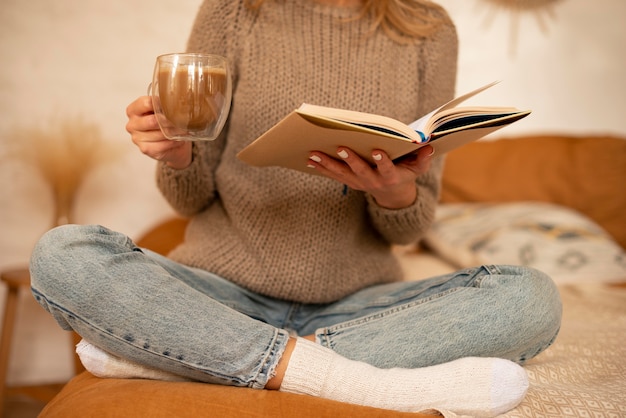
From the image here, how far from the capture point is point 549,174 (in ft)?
7.15

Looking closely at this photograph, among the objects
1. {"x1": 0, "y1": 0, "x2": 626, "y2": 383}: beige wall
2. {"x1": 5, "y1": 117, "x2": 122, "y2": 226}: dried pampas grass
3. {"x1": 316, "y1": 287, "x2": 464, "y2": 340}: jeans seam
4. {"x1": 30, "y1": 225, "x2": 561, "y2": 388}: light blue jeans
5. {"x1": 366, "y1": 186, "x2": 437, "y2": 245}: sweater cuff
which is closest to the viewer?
{"x1": 30, "y1": 225, "x2": 561, "y2": 388}: light blue jeans

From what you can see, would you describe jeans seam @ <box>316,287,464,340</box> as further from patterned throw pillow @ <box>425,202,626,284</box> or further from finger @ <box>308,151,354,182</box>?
patterned throw pillow @ <box>425,202,626,284</box>

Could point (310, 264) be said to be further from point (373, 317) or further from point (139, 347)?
point (139, 347)

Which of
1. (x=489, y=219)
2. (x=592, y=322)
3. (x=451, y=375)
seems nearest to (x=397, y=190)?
(x=451, y=375)

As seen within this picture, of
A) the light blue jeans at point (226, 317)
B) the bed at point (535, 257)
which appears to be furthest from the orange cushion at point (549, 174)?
the light blue jeans at point (226, 317)

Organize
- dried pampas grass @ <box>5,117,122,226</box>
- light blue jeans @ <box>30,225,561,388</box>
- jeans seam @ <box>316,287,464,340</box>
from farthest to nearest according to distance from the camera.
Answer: dried pampas grass @ <box>5,117,122,226</box>
jeans seam @ <box>316,287,464,340</box>
light blue jeans @ <box>30,225,561,388</box>

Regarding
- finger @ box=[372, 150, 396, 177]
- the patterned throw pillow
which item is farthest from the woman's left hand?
the patterned throw pillow

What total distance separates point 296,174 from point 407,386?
0.46 meters

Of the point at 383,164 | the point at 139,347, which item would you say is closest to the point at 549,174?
the point at 383,164

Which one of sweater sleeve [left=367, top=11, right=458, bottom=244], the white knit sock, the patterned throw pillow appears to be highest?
sweater sleeve [left=367, top=11, right=458, bottom=244]

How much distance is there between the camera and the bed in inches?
33.2

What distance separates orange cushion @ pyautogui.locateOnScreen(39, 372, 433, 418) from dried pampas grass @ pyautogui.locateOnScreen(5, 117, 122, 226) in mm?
1030

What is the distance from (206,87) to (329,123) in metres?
0.18

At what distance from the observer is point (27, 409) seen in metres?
1.91
